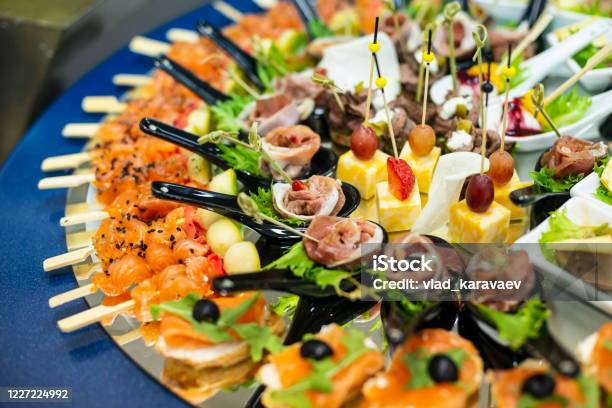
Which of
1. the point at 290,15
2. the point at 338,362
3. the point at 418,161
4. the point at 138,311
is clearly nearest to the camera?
the point at 338,362

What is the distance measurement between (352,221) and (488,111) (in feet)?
4.31

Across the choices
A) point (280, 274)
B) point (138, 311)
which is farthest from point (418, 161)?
point (138, 311)

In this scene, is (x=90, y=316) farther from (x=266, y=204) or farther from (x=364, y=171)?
(x=364, y=171)

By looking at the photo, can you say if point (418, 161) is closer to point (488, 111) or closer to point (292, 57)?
point (488, 111)

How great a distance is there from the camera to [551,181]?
316cm

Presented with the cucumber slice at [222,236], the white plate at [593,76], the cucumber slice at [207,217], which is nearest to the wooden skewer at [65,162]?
the cucumber slice at [207,217]

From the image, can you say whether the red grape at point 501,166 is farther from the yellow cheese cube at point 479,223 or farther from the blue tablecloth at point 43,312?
the blue tablecloth at point 43,312

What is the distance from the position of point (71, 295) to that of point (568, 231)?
2238mm

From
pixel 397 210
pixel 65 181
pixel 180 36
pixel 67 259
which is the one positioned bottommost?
pixel 397 210

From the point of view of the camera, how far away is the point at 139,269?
3.11 meters

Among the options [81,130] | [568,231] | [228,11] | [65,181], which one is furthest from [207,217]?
[228,11]

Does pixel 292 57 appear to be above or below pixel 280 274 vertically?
above

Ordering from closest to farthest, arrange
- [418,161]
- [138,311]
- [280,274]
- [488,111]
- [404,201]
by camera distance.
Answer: [280,274] → [138,311] → [404,201] → [418,161] → [488,111]

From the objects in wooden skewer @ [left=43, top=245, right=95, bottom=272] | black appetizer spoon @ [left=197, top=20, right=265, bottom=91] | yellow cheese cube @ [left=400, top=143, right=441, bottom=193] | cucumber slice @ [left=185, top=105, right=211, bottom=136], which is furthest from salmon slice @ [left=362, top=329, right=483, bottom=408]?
black appetizer spoon @ [left=197, top=20, right=265, bottom=91]
